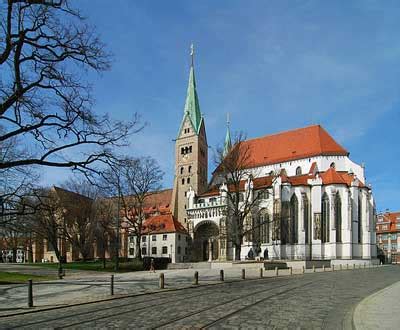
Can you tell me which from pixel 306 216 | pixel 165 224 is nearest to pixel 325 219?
pixel 306 216

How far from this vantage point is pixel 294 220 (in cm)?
7138

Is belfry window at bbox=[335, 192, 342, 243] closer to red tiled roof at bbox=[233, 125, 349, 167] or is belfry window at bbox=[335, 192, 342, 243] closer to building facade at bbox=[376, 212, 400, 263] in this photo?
red tiled roof at bbox=[233, 125, 349, 167]

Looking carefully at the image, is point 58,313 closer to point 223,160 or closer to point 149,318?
point 149,318

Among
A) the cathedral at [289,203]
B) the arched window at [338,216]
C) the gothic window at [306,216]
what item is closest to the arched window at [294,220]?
the cathedral at [289,203]

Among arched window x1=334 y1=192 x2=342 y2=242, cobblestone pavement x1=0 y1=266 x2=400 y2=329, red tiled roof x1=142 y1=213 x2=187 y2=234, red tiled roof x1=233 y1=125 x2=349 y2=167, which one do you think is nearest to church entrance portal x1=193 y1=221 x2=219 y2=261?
red tiled roof x1=142 y1=213 x2=187 y2=234

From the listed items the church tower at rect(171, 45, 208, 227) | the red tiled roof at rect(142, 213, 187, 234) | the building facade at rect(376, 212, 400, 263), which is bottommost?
the building facade at rect(376, 212, 400, 263)

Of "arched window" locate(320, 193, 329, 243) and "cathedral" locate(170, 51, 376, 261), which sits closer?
"cathedral" locate(170, 51, 376, 261)

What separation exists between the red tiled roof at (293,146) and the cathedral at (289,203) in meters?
0.16

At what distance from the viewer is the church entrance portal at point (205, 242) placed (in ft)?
257

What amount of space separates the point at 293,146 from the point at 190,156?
18.9m

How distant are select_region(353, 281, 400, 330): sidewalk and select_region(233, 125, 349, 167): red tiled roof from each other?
5909 centimetres

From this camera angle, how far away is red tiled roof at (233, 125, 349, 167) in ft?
252

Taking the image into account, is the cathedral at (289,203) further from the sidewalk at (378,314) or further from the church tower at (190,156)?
the sidewalk at (378,314)

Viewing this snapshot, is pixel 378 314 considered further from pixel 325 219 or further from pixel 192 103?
pixel 192 103
